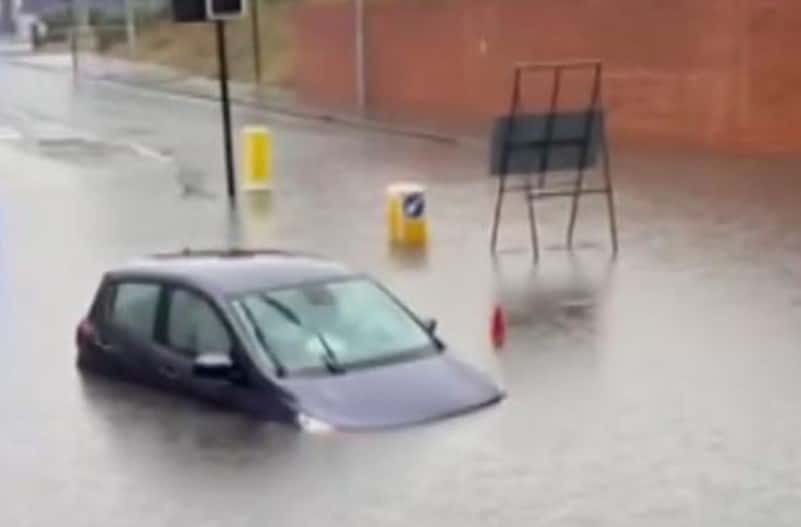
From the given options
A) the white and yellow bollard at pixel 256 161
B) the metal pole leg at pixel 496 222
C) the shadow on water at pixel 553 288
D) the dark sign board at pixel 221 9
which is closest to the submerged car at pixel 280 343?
the shadow on water at pixel 553 288

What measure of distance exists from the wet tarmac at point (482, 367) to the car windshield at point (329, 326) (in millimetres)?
758

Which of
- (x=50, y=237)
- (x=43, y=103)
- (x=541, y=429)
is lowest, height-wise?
(x=43, y=103)

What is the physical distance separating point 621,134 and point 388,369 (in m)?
23.6

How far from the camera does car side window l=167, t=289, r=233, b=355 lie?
16.9m

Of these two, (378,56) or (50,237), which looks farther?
(378,56)

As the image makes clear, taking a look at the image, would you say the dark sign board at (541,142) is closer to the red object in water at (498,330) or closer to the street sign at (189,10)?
the red object in water at (498,330)

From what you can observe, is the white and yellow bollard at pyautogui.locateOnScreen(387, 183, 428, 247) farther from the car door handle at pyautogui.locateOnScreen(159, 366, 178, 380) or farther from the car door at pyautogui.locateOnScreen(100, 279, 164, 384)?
the car door handle at pyautogui.locateOnScreen(159, 366, 178, 380)

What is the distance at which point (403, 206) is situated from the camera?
26562 mm

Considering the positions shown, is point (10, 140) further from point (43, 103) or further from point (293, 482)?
point (293, 482)

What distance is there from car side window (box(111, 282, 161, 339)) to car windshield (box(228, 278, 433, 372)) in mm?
1078

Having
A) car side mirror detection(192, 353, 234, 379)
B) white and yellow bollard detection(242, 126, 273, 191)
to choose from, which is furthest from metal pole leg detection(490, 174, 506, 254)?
car side mirror detection(192, 353, 234, 379)

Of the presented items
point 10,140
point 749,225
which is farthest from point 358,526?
point 10,140

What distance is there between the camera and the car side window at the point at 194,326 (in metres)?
16.9

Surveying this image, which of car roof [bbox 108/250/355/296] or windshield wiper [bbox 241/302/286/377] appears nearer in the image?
windshield wiper [bbox 241/302/286/377]
